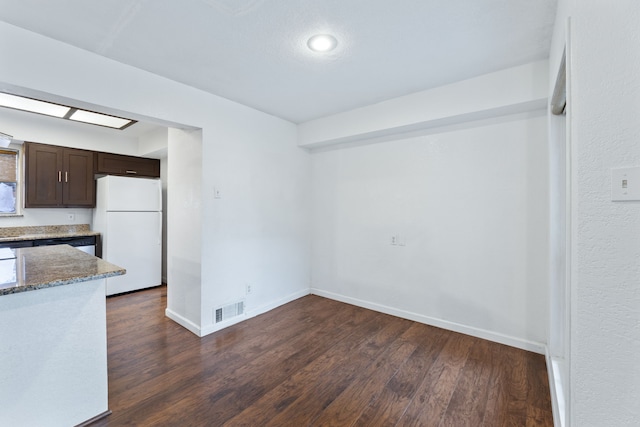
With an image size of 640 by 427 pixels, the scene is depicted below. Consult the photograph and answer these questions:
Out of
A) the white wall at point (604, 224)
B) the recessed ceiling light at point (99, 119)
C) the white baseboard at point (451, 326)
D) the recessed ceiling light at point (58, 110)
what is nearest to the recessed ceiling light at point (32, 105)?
the recessed ceiling light at point (58, 110)

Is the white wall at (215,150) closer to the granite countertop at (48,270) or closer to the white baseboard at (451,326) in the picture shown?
the white baseboard at (451,326)

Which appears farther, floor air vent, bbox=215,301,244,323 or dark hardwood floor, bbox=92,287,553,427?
floor air vent, bbox=215,301,244,323

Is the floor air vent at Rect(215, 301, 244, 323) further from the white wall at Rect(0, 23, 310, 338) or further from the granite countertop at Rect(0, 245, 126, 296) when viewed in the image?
the granite countertop at Rect(0, 245, 126, 296)

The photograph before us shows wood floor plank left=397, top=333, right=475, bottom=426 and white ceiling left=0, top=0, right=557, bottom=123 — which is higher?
white ceiling left=0, top=0, right=557, bottom=123

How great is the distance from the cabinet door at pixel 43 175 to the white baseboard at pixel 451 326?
4.19 meters

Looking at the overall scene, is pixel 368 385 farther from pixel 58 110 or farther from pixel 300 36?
pixel 58 110

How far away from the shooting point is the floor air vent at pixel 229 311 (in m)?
3.04

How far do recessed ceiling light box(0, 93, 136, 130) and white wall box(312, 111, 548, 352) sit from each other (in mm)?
2873

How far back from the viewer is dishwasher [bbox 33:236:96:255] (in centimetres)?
389

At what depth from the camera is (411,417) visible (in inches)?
69.7

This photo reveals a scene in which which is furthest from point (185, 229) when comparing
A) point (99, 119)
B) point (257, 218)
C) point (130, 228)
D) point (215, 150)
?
point (99, 119)

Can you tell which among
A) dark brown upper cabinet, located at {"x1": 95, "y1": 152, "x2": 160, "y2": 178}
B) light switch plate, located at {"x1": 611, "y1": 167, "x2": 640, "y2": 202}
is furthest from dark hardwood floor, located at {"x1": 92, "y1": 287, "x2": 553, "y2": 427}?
dark brown upper cabinet, located at {"x1": 95, "y1": 152, "x2": 160, "y2": 178}

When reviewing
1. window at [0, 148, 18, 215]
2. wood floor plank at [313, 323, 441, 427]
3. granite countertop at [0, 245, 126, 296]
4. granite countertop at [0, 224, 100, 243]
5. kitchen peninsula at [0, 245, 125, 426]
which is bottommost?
wood floor plank at [313, 323, 441, 427]

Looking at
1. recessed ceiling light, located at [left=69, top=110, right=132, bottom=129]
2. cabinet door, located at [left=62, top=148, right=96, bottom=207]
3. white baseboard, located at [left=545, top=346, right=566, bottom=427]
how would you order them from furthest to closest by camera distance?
1. cabinet door, located at [left=62, top=148, right=96, bottom=207]
2. recessed ceiling light, located at [left=69, top=110, right=132, bottom=129]
3. white baseboard, located at [left=545, top=346, right=566, bottom=427]
